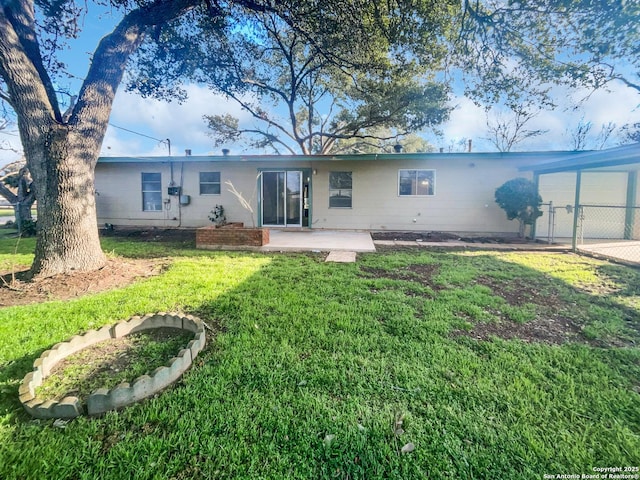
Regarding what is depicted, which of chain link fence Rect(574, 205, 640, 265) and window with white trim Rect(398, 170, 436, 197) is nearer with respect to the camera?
chain link fence Rect(574, 205, 640, 265)

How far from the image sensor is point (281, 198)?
11.0 metres

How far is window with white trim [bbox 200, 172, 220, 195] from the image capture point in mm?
11062

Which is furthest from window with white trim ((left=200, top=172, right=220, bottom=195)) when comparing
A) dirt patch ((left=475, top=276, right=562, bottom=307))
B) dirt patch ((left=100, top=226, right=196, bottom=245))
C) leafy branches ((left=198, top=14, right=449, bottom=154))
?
dirt patch ((left=475, top=276, right=562, bottom=307))

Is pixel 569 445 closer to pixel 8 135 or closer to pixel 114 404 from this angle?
pixel 114 404

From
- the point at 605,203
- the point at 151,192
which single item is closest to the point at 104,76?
the point at 151,192

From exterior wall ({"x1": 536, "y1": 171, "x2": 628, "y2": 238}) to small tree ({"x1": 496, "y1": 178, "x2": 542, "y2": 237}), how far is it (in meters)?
0.97

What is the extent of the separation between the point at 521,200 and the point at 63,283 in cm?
1050

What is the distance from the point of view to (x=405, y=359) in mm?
2488

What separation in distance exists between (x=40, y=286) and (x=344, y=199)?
27.1ft

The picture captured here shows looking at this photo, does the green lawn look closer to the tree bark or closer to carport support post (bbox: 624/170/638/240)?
the tree bark

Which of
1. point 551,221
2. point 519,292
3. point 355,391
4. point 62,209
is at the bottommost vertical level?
point 355,391

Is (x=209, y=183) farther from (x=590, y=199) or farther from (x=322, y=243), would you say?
(x=590, y=199)

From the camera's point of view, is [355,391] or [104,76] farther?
[104,76]

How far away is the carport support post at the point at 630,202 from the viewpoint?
9094 millimetres
